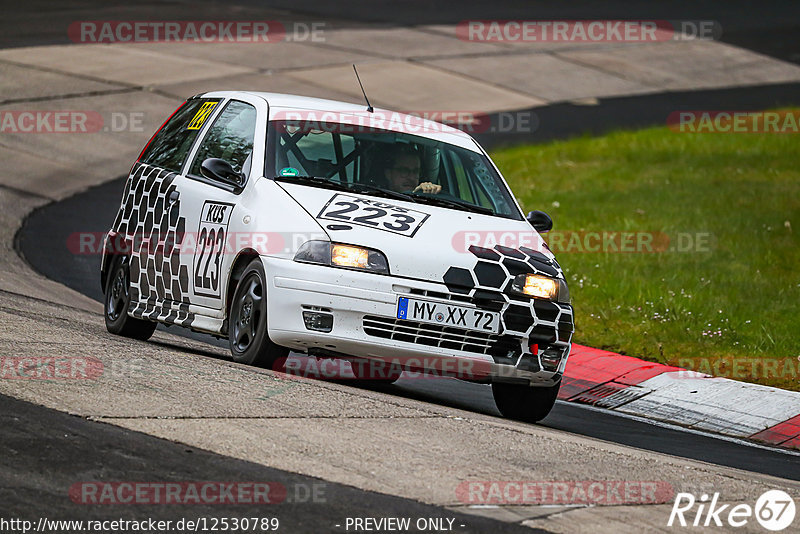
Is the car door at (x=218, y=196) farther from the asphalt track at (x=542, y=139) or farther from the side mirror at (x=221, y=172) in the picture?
the asphalt track at (x=542, y=139)

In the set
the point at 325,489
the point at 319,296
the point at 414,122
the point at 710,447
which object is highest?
the point at 414,122

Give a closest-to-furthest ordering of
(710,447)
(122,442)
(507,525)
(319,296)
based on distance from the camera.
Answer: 1. (507,525)
2. (122,442)
3. (319,296)
4. (710,447)

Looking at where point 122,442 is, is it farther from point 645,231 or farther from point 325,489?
point 645,231

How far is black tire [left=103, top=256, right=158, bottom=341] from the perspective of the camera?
1004 cm

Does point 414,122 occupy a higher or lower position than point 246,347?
higher

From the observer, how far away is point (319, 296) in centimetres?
812

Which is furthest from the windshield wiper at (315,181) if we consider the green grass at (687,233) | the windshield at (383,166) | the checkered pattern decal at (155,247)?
the green grass at (687,233)

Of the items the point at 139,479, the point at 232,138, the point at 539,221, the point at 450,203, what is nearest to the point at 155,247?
the point at 232,138

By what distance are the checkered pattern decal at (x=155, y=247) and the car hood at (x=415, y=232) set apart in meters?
1.13

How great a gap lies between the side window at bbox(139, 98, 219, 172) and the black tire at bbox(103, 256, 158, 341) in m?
0.76

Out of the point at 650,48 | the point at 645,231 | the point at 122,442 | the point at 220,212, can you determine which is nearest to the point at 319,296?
the point at 220,212

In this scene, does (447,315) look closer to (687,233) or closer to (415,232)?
(415,232)

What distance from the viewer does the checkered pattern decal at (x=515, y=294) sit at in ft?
26.9

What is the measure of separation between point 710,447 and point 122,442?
14.5 ft
